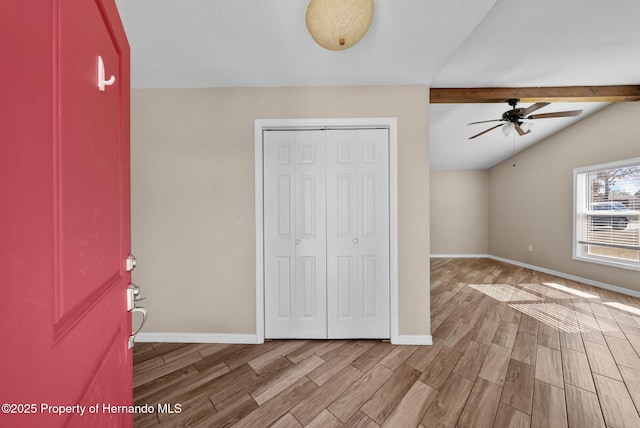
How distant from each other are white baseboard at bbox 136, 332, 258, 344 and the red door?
58.0 inches

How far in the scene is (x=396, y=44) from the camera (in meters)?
1.62

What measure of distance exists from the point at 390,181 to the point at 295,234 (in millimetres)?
1056

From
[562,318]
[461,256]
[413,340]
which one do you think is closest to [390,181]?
[413,340]

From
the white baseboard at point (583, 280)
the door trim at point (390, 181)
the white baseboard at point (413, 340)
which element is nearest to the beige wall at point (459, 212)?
the white baseboard at point (583, 280)

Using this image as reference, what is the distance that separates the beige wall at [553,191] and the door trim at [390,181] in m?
4.07

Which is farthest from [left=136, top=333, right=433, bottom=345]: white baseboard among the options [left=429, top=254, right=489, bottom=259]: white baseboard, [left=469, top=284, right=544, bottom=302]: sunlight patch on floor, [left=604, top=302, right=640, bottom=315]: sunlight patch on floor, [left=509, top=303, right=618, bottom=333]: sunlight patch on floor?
[left=429, top=254, right=489, bottom=259]: white baseboard

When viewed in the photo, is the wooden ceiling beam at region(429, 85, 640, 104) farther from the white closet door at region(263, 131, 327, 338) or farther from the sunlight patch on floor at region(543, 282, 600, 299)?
the sunlight patch on floor at region(543, 282, 600, 299)

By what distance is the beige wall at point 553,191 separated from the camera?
11.3 feet

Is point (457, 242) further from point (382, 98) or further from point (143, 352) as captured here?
point (143, 352)

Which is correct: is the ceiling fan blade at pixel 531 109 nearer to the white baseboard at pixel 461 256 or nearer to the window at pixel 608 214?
the window at pixel 608 214

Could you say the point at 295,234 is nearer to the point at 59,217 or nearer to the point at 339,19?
the point at 339,19

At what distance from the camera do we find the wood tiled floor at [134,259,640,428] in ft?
4.62

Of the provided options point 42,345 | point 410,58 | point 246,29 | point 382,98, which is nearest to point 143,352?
point 42,345

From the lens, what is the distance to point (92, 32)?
0.63 m
